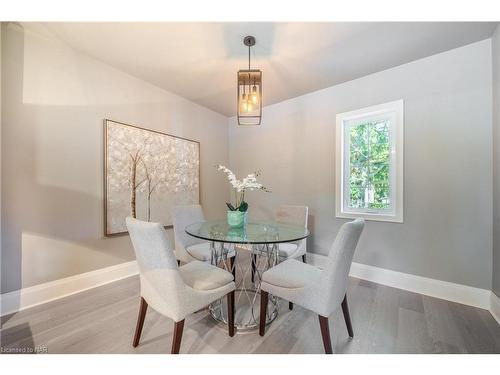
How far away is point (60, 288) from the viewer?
199 cm

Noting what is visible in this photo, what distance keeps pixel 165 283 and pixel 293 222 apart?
5.45ft

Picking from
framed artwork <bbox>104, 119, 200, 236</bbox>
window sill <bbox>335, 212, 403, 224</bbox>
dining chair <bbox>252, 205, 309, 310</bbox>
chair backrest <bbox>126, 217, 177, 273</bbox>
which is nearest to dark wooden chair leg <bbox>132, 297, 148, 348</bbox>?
chair backrest <bbox>126, 217, 177, 273</bbox>

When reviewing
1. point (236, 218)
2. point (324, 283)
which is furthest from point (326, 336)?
point (236, 218)

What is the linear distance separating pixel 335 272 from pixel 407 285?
1.65 metres

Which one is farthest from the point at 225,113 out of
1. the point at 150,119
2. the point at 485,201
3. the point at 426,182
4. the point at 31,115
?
the point at 485,201

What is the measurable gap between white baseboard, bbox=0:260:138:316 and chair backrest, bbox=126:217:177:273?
1.51 m

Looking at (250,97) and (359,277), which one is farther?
(359,277)

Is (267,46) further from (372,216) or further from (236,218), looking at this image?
(372,216)

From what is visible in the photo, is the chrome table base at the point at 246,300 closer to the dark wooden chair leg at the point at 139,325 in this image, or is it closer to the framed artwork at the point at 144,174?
the dark wooden chair leg at the point at 139,325

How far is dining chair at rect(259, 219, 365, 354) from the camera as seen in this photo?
1.21 metres

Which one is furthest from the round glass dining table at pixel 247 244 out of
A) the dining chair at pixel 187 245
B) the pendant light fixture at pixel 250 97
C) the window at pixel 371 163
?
the window at pixel 371 163

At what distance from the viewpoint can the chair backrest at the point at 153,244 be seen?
110 centimetres

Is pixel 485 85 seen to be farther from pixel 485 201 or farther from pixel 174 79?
pixel 174 79

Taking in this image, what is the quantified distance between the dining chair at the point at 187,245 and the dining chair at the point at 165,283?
2.36 ft
